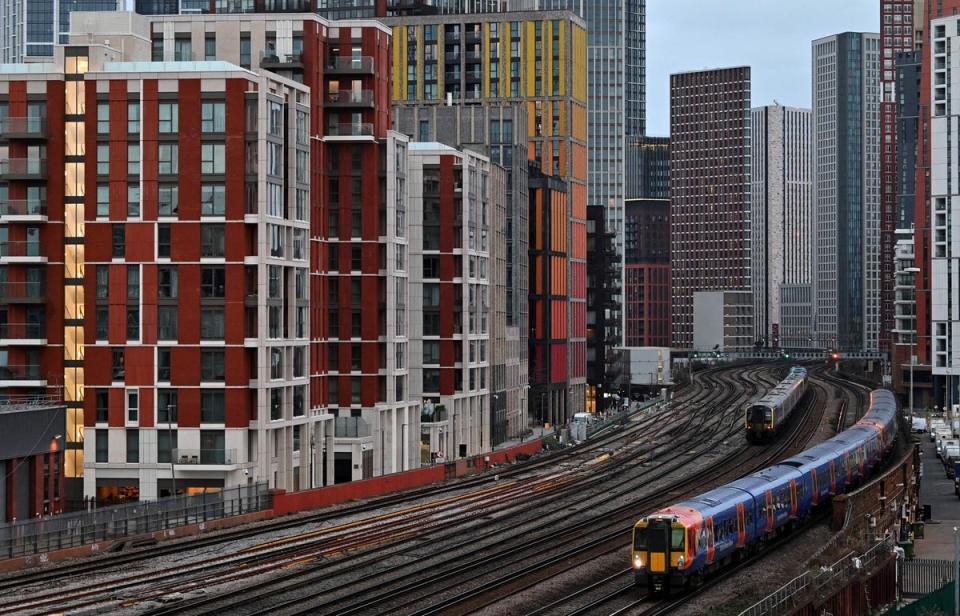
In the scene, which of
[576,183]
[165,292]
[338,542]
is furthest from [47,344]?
[576,183]

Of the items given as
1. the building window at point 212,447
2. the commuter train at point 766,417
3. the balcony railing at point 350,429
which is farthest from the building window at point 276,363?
the commuter train at point 766,417

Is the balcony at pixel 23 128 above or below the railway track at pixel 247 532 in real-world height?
above

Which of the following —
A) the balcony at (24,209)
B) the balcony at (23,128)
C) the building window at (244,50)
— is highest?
the building window at (244,50)

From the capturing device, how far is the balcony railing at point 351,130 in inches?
4304

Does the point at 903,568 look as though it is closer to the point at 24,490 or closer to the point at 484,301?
the point at 24,490

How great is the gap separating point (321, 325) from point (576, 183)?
89640 mm

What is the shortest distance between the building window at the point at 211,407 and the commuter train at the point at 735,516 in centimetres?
3336

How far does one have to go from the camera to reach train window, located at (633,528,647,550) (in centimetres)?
5800

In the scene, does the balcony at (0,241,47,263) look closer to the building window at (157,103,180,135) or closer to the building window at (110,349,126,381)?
the building window at (110,349,126,381)

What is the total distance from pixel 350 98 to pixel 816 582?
63.3 m

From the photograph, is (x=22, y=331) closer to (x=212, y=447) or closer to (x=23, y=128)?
(x=23, y=128)

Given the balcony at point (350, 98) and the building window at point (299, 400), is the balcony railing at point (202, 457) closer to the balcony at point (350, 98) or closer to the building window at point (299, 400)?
the building window at point (299, 400)

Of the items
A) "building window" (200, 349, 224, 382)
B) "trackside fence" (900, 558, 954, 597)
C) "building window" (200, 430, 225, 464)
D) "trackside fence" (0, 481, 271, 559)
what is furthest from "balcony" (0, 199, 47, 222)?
"trackside fence" (900, 558, 954, 597)

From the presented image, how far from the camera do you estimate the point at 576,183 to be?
192125mm
